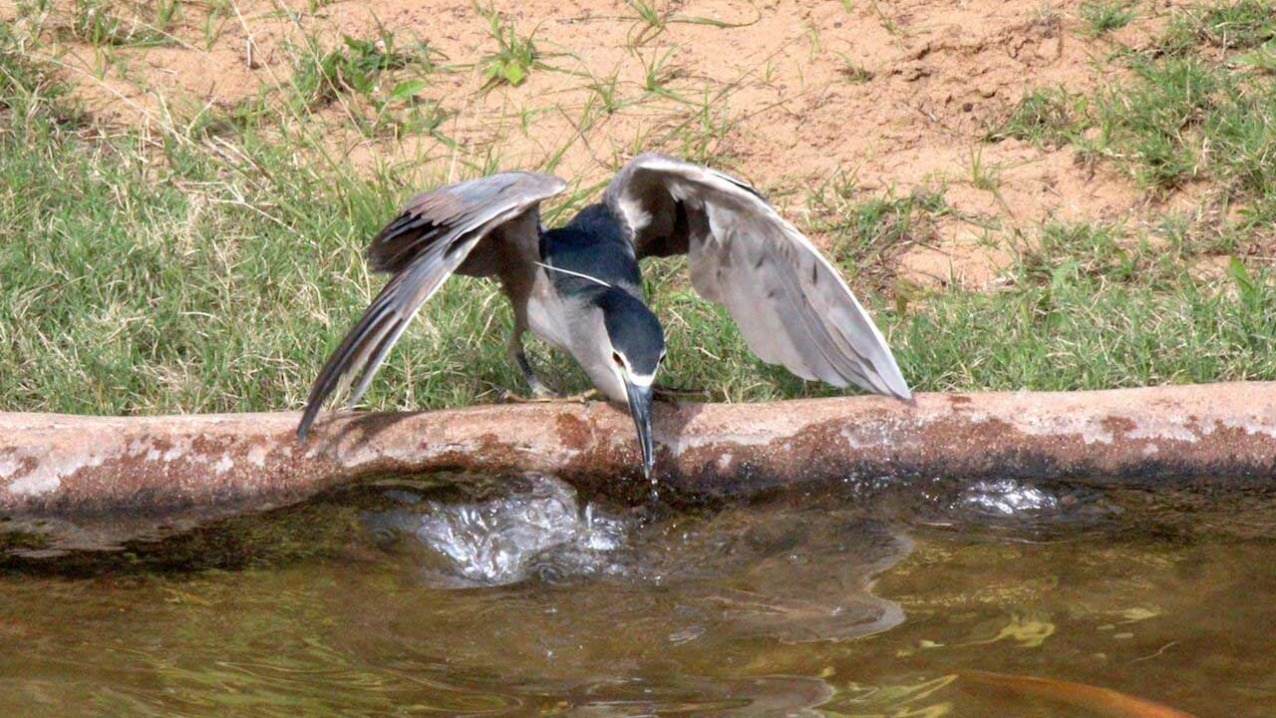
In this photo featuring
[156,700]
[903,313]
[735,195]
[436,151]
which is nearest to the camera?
[156,700]

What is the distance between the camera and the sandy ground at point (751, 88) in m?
5.67

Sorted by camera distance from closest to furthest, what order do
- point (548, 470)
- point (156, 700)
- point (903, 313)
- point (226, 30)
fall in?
point (156, 700) → point (548, 470) → point (903, 313) → point (226, 30)

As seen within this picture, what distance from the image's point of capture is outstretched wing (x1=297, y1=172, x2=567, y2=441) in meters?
3.73

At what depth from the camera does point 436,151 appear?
5891 millimetres

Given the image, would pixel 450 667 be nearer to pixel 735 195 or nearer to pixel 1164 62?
pixel 735 195

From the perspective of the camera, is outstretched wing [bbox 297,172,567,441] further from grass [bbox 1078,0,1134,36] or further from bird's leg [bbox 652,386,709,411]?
grass [bbox 1078,0,1134,36]

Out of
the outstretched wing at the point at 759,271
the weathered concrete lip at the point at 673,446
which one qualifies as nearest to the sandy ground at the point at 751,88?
the outstretched wing at the point at 759,271

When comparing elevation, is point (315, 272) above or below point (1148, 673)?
above

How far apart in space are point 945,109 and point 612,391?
263 cm

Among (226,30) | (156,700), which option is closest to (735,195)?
(156,700)

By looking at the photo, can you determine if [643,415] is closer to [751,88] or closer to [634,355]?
[634,355]

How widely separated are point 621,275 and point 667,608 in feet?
3.64

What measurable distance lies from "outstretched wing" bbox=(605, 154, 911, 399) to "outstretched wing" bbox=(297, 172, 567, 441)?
337 millimetres

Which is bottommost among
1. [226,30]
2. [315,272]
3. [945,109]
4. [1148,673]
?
[1148,673]
